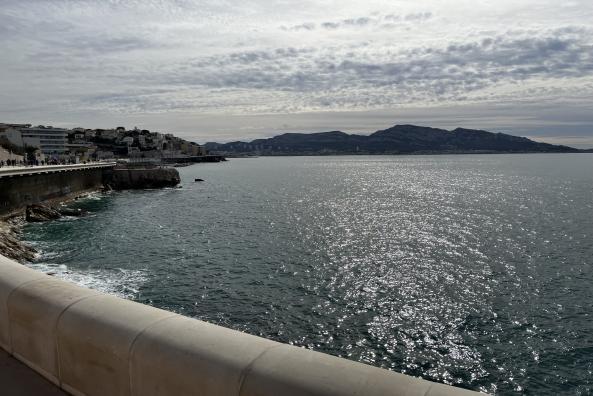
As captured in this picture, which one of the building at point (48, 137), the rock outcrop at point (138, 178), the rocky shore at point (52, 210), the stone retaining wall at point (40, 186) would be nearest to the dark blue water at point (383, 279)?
the rocky shore at point (52, 210)

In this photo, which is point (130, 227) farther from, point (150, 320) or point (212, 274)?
point (150, 320)

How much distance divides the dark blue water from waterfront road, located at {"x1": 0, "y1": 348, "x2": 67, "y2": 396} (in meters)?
11.7

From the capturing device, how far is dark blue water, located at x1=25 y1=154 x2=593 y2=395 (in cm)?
1552

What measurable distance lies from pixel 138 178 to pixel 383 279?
70346 mm

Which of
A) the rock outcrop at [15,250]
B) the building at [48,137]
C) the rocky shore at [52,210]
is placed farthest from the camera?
the building at [48,137]

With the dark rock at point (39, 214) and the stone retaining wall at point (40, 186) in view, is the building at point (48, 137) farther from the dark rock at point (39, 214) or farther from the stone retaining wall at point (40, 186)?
the dark rock at point (39, 214)

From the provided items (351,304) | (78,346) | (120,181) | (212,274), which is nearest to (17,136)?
(120,181)

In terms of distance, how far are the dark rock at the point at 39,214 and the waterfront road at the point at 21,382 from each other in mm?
41723

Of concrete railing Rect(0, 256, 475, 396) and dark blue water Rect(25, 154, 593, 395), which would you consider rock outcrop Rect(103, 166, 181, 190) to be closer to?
dark blue water Rect(25, 154, 593, 395)

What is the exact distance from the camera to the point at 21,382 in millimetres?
4582

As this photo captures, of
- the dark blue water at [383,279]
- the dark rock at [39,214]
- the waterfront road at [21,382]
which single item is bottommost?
the dark blue water at [383,279]

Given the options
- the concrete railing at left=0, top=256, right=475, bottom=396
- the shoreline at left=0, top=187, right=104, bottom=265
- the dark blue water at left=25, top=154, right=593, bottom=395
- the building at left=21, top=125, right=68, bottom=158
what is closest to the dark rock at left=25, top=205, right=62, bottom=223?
the shoreline at left=0, top=187, right=104, bottom=265

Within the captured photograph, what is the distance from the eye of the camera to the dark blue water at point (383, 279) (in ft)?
50.9

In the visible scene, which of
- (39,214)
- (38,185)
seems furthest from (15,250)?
(38,185)
